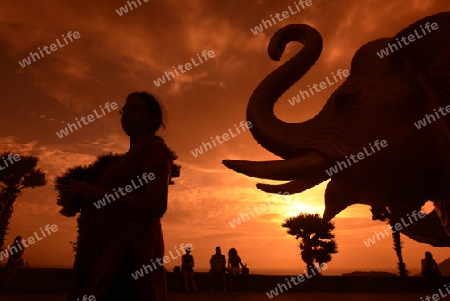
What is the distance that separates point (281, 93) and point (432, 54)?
84cm

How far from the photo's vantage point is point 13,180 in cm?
2848

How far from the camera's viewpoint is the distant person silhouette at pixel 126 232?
1920 millimetres

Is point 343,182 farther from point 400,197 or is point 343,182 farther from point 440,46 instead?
point 440,46

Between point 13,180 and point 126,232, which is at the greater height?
point 13,180

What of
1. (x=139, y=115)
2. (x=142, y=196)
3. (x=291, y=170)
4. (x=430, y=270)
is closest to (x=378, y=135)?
(x=291, y=170)

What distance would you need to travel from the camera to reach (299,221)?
1442 inches

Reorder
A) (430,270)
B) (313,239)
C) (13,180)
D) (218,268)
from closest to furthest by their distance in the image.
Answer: (430,270)
(218,268)
(13,180)
(313,239)

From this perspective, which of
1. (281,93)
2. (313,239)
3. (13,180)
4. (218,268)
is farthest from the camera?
(313,239)

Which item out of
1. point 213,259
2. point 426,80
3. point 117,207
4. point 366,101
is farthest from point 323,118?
point 213,259

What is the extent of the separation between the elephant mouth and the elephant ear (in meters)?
0.68

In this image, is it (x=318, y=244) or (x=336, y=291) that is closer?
(x=336, y=291)

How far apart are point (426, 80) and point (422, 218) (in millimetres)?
→ 937

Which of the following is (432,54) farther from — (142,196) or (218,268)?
(218,268)

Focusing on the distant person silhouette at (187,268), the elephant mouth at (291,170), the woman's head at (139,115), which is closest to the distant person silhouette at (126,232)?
the woman's head at (139,115)
